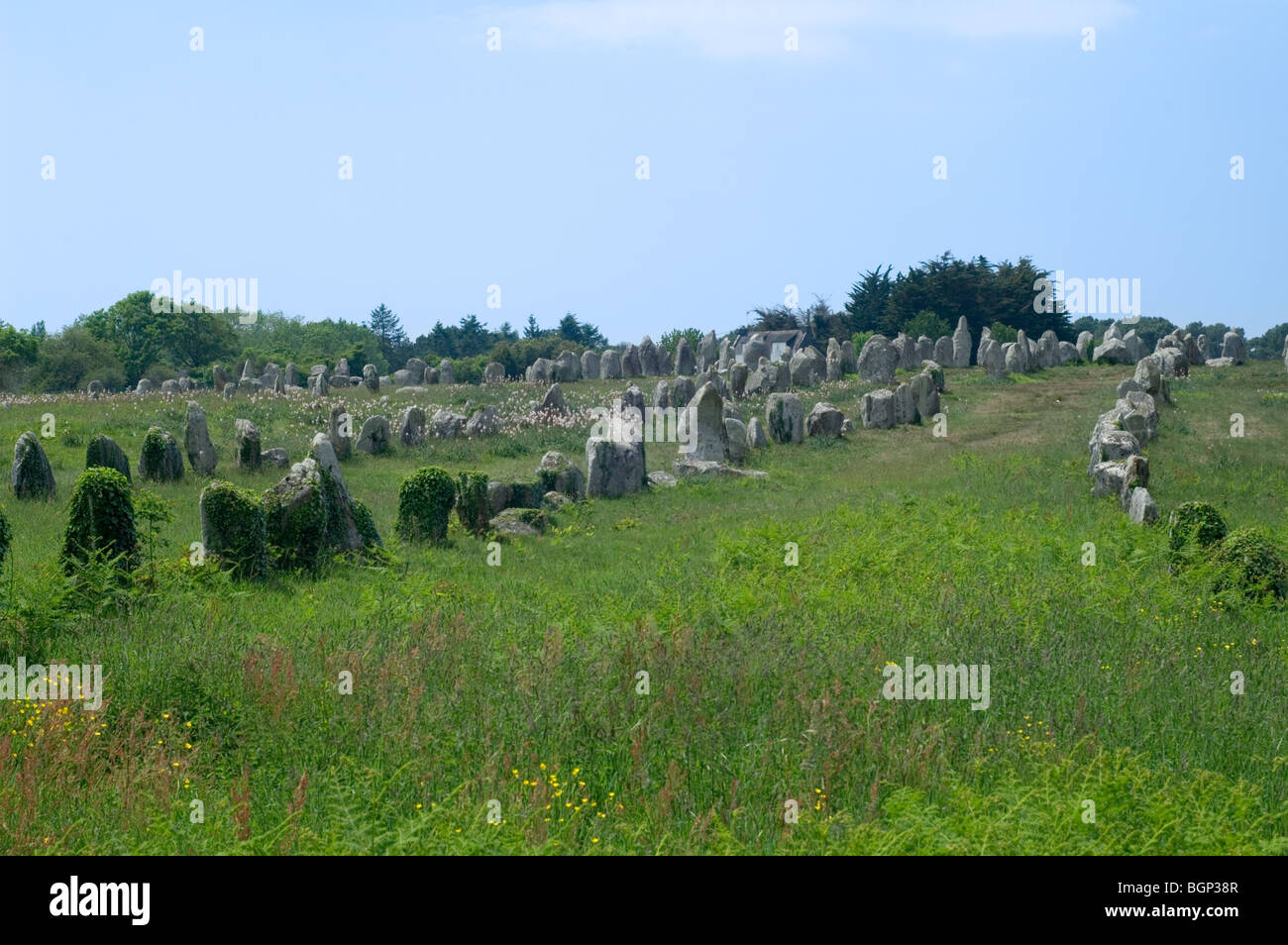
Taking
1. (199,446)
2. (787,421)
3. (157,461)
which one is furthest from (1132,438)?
(157,461)

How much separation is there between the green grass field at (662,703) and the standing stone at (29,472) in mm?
3177

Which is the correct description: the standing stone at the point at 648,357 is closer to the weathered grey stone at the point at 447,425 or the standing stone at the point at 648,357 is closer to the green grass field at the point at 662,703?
the weathered grey stone at the point at 447,425

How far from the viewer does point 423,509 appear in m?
18.8

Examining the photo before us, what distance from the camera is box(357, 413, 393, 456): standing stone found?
3052 cm

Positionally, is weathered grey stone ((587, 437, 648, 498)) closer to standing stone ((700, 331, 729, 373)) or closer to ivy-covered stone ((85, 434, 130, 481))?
ivy-covered stone ((85, 434, 130, 481))

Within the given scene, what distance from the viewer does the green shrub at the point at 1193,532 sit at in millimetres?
15539

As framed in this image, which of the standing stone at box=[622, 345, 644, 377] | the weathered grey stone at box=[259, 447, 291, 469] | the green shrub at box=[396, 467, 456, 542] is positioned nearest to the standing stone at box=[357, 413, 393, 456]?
the weathered grey stone at box=[259, 447, 291, 469]

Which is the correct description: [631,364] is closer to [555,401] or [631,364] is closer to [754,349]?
[555,401]

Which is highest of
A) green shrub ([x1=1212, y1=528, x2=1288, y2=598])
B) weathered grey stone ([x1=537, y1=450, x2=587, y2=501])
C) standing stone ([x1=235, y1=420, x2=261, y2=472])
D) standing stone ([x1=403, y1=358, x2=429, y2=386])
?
standing stone ([x1=403, y1=358, x2=429, y2=386])

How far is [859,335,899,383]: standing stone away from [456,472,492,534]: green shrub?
30472mm

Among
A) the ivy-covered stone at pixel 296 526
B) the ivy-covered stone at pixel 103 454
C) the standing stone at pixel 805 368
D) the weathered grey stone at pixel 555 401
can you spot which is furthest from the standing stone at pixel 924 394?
the ivy-covered stone at pixel 296 526

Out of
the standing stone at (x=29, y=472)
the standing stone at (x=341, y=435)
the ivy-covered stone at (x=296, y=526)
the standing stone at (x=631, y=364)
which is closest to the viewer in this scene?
the ivy-covered stone at (x=296, y=526)

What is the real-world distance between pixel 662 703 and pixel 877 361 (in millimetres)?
40363
